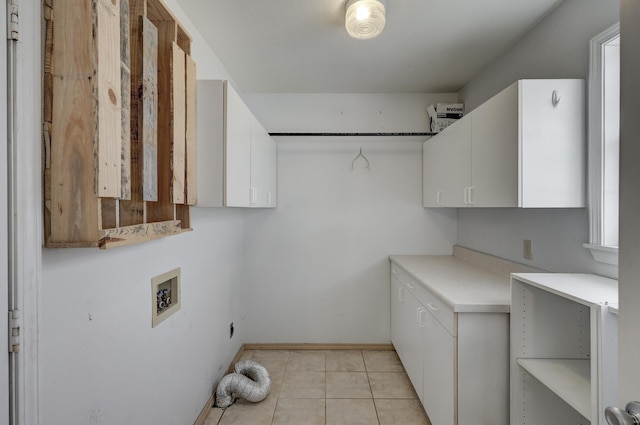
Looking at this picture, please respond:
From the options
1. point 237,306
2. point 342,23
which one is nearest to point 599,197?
point 342,23

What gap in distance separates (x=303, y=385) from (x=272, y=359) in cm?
54

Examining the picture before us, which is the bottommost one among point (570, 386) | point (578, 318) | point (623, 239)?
point (570, 386)

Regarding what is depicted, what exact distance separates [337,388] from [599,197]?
2.17 m

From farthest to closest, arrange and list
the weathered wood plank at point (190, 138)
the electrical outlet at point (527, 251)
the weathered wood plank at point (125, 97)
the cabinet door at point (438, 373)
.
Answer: the electrical outlet at point (527, 251)
the cabinet door at point (438, 373)
the weathered wood plank at point (190, 138)
the weathered wood plank at point (125, 97)

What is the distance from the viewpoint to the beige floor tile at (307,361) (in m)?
2.85

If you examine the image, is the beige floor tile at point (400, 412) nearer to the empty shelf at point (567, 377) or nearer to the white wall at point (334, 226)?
the white wall at point (334, 226)

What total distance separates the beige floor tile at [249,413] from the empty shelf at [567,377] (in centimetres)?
166

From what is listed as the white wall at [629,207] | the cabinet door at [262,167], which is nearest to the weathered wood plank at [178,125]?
the cabinet door at [262,167]

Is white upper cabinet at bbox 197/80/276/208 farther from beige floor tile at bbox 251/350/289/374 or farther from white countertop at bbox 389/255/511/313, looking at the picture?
beige floor tile at bbox 251/350/289/374

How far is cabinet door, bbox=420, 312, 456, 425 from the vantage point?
1694 mm

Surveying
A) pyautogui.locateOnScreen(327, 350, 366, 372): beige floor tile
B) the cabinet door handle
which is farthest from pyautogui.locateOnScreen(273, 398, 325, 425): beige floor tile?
the cabinet door handle

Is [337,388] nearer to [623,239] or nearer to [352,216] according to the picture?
[352,216]

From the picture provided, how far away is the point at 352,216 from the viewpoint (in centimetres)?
325

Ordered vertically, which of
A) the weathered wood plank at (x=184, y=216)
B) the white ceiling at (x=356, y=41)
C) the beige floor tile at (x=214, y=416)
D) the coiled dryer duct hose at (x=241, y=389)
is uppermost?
the white ceiling at (x=356, y=41)
